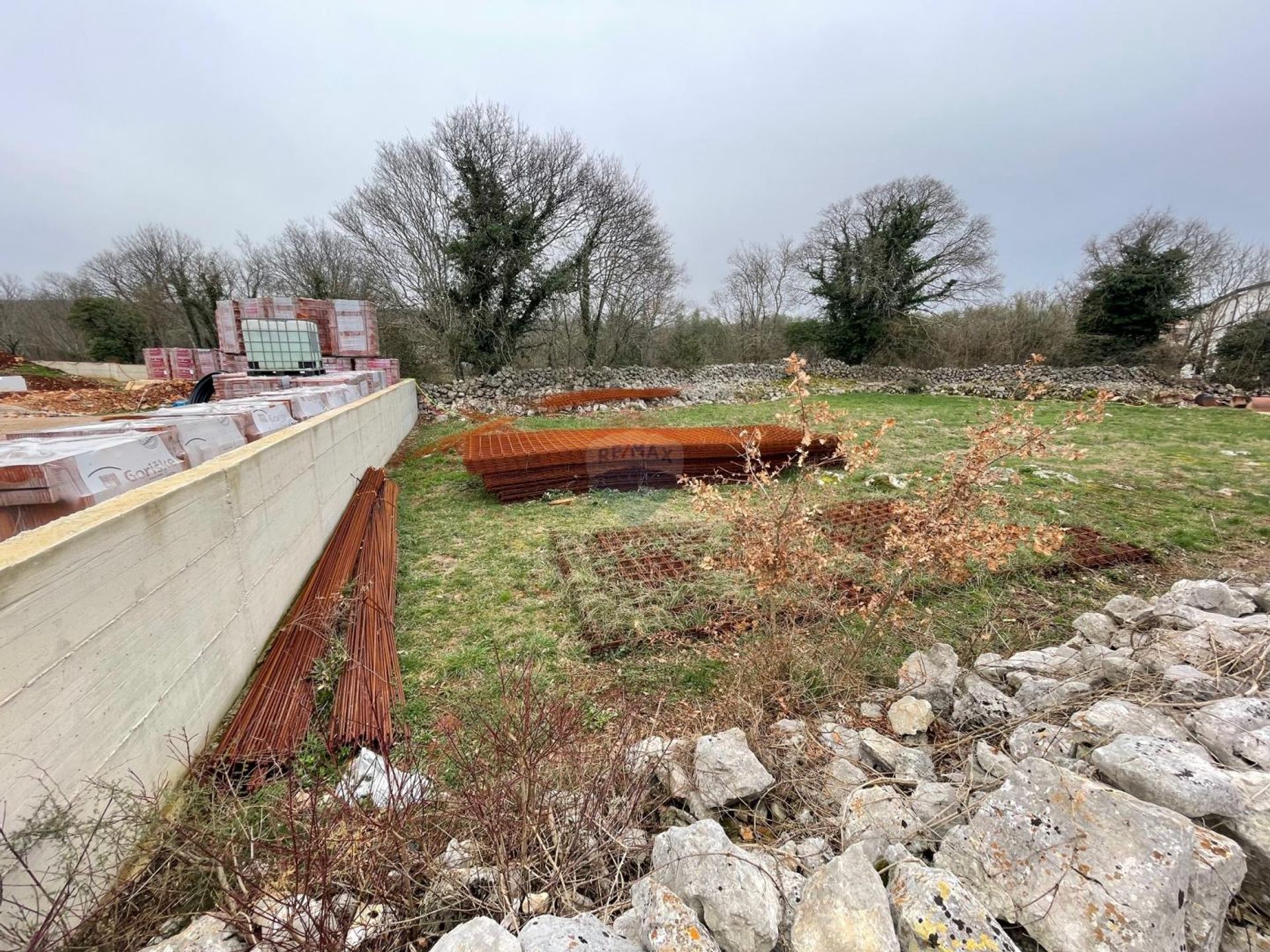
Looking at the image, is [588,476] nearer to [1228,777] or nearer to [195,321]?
[1228,777]

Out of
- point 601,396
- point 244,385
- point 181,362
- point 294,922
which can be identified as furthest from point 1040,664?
point 181,362

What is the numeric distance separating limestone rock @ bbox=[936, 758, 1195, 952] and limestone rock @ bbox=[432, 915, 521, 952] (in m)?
1.05

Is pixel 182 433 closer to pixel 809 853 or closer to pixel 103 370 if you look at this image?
pixel 809 853

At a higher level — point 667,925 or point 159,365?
point 159,365

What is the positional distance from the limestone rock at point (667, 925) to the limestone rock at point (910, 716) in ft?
4.39

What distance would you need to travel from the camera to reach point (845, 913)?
0.98m

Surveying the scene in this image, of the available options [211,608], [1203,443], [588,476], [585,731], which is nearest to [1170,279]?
[1203,443]

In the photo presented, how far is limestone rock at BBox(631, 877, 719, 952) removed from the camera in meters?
0.98

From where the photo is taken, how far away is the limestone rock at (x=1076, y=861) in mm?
936

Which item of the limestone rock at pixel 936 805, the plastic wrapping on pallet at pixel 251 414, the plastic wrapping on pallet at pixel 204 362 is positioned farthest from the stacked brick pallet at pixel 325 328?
the limestone rock at pixel 936 805

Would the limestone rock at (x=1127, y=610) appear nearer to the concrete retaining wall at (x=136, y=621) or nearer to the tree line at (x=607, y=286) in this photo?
the concrete retaining wall at (x=136, y=621)

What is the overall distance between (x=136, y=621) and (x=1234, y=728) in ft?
11.6

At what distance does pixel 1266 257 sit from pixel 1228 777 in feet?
75.1

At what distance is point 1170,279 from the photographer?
14266mm
